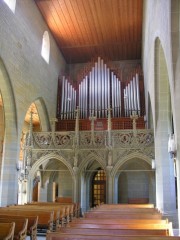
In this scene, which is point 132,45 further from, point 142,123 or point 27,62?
point 27,62

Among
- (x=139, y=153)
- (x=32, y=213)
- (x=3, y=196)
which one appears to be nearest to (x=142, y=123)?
(x=139, y=153)

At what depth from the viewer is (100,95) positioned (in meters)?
19.4

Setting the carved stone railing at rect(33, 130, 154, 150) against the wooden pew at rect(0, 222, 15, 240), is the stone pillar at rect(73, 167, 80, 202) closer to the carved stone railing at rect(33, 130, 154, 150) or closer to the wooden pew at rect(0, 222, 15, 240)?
the carved stone railing at rect(33, 130, 154, 150)

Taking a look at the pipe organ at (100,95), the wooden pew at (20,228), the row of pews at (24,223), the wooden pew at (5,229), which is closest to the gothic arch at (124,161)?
the row of pews at (24,223)

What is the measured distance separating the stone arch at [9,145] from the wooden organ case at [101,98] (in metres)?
5.36

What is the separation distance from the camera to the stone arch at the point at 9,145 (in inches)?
516

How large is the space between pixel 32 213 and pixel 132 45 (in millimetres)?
15291

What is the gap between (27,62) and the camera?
1511 centimetres

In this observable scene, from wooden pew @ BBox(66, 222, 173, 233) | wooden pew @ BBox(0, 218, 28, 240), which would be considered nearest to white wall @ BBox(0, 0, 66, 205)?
wooden pew @ BBox(0, 218, 28, 240)

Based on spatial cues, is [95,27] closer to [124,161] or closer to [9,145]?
[124,161]

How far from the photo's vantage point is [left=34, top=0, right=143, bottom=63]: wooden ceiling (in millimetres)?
16406

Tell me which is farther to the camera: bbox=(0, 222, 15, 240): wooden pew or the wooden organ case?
the wooden organ case

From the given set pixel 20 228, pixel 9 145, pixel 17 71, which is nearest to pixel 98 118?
pixel 17 71

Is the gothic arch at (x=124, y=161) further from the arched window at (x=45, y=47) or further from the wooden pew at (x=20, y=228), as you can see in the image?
the arched window at (x=45, y=47)
